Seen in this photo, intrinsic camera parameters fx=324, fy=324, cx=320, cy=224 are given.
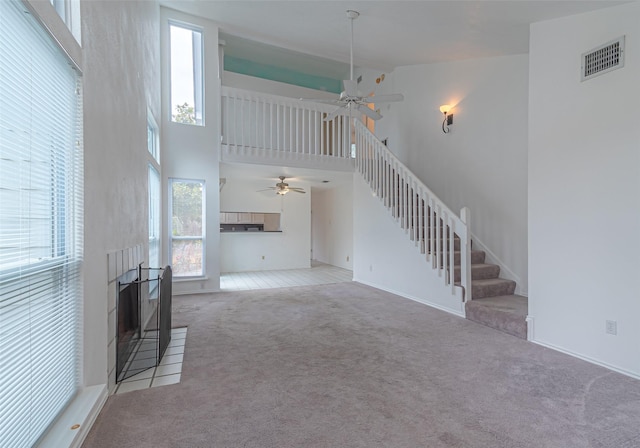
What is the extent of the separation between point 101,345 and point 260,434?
1.18m

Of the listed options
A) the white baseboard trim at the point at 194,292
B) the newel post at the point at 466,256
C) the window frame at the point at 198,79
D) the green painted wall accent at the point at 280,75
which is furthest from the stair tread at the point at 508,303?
the green painted wall accent at the point at 280,75

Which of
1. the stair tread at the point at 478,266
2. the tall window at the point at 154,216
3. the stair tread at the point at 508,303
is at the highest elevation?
the tall window at the point at 154,216

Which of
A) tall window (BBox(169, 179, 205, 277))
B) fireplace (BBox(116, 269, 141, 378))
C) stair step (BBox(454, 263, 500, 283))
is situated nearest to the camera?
fireplace (BBox(116, 269, 141, 378))

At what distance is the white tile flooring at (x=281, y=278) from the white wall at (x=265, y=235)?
35cm

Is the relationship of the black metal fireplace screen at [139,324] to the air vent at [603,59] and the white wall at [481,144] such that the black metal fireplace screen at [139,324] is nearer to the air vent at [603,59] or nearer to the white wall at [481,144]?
the air vent at [603,59]

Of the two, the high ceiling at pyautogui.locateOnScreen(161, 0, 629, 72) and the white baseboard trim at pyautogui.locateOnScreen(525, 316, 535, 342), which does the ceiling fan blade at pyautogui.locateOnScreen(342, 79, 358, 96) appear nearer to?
the high ceiling at pyautogui.locateOnScreen(161, 0, 629, 72)

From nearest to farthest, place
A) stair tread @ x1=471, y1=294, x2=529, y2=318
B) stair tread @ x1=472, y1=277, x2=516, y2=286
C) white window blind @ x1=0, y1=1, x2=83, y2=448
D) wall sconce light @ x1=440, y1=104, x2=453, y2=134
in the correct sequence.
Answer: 1. white window blind @ x1=0, y1=1, x2=83, y2=448
2. stair tread @ x1=471, y1=294, x2=529, y2=318
3. stair tread @ x1=472, y1=277, x2=516, y2=286
4. wall sconce light @ x1=440, y1=104, x2=453, y2=134

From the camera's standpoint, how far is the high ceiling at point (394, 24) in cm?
332

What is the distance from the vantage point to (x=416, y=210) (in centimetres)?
486

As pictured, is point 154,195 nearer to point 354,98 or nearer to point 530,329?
point 354,98

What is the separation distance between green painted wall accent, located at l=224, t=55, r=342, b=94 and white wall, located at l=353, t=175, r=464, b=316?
3.88 m

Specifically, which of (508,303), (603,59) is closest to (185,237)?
(508,303)

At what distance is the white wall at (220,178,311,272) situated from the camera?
7953mm

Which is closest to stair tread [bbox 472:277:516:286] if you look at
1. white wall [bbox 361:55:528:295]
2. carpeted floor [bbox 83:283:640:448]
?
white wall [bbox 361:55:528:295]
